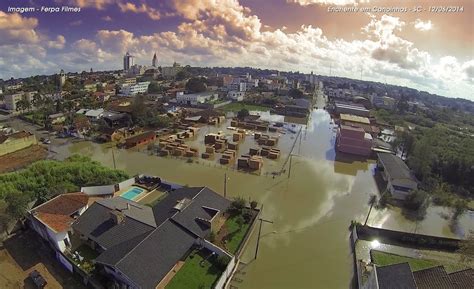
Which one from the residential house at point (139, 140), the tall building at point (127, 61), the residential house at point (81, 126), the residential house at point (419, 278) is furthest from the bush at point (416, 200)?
the tall building at point (127, 61)

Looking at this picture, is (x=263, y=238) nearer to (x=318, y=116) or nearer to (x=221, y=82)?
(x=318, y=116)

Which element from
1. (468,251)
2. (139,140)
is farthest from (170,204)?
(139,140)

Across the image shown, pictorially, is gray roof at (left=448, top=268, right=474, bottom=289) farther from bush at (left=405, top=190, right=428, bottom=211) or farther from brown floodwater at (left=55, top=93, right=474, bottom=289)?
bush at (left=405, top=190, right=428, bottom=211)

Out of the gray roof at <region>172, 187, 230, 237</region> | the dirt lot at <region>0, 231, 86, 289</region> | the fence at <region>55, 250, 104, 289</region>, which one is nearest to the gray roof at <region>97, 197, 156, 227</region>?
the gray roof at <region>172, 187, 230, 237</region>

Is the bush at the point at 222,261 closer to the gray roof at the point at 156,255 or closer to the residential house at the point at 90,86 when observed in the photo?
the gray roof at the point at 156,255

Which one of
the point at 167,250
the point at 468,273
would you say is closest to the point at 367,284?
the point at 468,273
